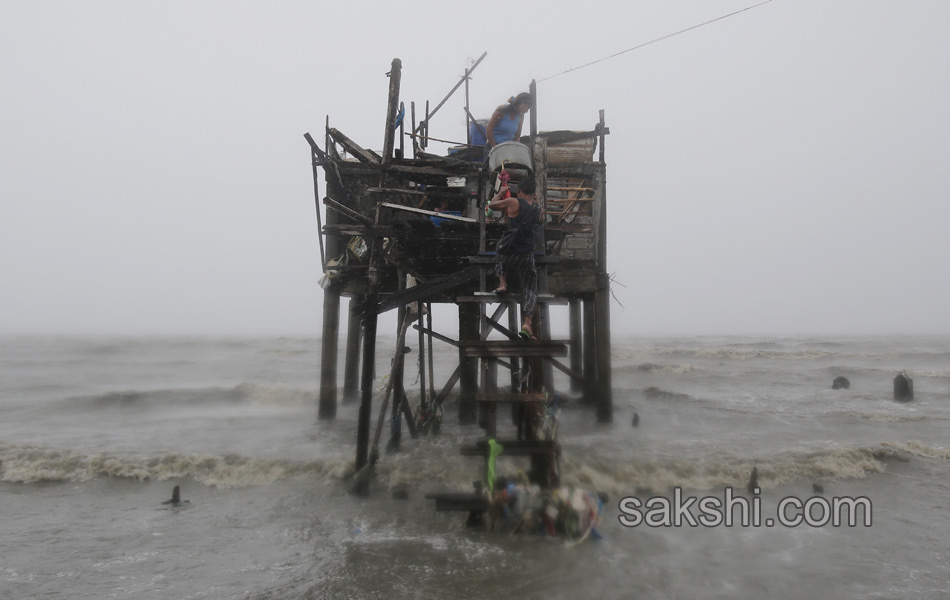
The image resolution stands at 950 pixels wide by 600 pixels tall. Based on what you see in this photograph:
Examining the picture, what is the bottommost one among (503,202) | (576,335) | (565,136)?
(576,335)

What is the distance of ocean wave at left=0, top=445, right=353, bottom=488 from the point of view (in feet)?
26.8

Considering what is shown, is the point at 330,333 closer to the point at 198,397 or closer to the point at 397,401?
the point at 397,401

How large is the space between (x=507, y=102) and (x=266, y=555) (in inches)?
301

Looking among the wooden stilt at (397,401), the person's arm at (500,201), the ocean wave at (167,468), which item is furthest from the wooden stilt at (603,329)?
the ocean wave at (167,468)

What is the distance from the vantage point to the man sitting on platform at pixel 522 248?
5.81 metres

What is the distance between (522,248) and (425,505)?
12.4 feet

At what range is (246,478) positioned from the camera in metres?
8.25

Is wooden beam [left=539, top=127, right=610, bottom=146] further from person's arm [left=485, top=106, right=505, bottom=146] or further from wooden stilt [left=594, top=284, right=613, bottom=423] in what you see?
wooden stilt [left=594, top=284, right=613, bottom=423]

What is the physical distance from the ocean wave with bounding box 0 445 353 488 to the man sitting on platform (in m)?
4.57

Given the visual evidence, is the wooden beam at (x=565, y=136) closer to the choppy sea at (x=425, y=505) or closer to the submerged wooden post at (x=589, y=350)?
the submerged wooden post at (x=589, y=350)

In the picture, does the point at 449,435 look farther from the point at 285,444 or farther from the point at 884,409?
the point at 884,409

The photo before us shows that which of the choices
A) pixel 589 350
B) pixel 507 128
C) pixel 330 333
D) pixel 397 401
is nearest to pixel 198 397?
pixel 330 333

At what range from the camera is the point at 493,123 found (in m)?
8.52

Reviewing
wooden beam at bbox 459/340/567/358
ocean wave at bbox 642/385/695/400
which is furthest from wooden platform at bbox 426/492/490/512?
ocean wave at bbox 642/385/695/400
